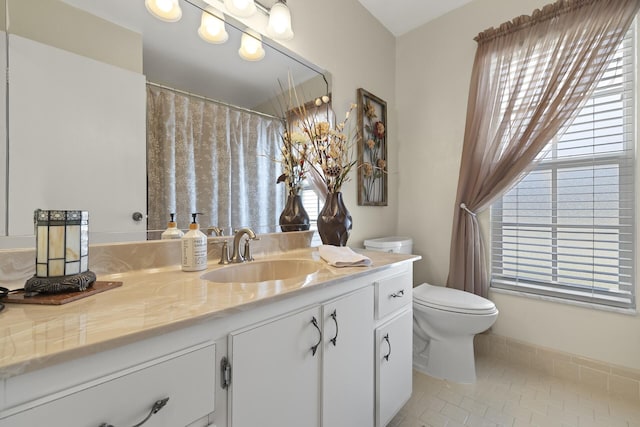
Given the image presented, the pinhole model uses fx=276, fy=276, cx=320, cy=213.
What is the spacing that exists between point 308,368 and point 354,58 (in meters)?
2.02

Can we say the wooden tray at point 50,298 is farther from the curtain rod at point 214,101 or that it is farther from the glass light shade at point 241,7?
the glass light shade at point 241,7

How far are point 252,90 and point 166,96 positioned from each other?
0.44m

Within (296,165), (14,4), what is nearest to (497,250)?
(296,165)

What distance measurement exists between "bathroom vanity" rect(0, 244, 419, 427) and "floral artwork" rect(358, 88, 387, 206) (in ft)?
3.36

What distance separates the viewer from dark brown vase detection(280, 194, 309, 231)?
5.03 ft

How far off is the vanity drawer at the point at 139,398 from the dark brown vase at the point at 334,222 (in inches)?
37.2

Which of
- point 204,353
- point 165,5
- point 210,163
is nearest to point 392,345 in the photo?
point 204,353

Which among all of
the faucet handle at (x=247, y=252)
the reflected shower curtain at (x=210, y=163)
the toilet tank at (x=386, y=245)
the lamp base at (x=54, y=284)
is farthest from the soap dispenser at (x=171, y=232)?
the toilet tank at (x=386, y=245)

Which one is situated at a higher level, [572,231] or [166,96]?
[166,96]

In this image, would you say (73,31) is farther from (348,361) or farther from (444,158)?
(444,158)

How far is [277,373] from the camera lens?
2.49 feet

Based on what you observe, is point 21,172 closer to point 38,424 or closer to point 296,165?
point 38,424

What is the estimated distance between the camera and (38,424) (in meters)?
0.42

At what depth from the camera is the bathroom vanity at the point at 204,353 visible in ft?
1.44
